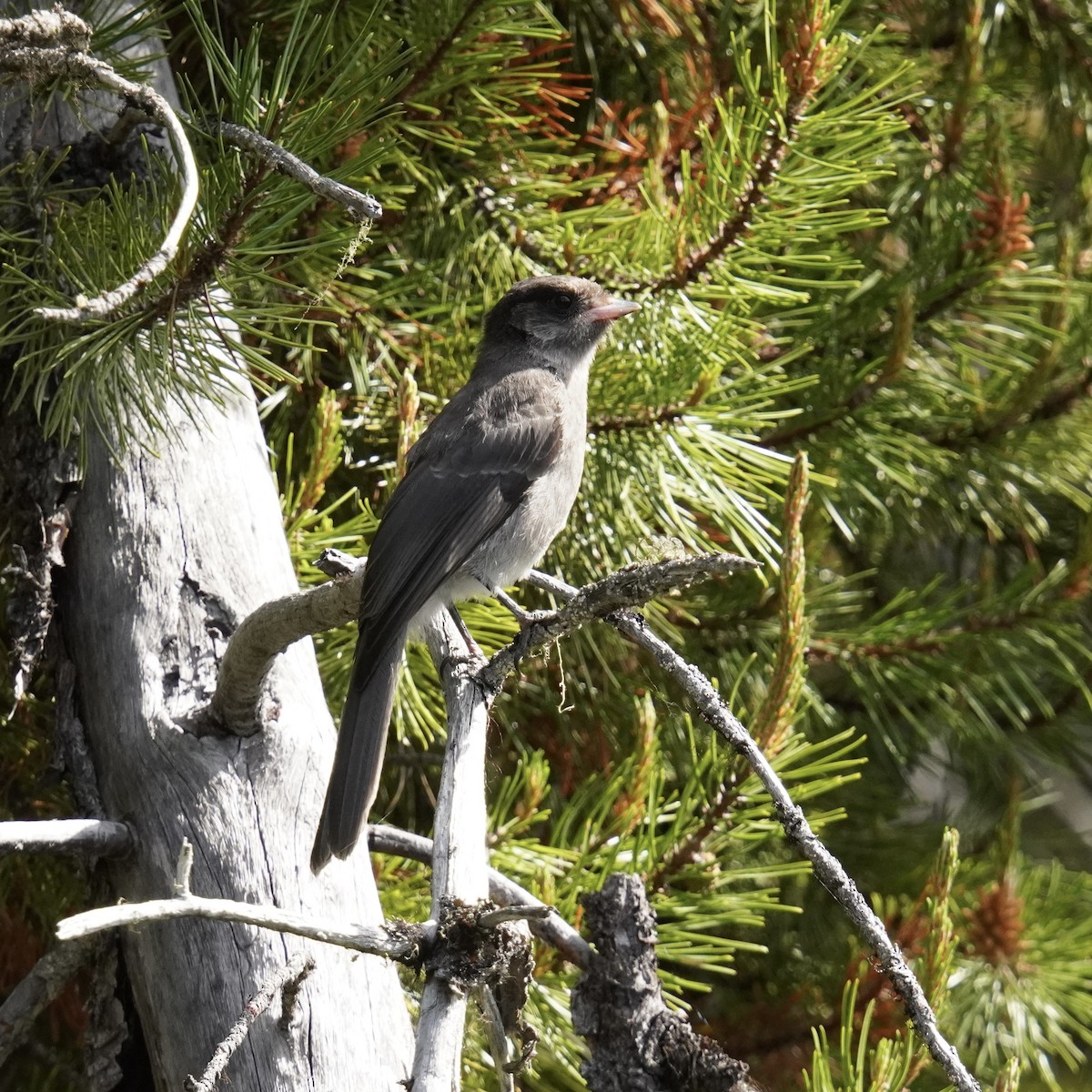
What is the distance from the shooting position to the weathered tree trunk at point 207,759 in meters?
2.25

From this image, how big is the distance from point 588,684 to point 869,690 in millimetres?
878

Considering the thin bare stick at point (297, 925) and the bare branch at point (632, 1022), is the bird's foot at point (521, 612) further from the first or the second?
the thin bare stick at point (297, 925)

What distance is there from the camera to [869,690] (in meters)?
3.85

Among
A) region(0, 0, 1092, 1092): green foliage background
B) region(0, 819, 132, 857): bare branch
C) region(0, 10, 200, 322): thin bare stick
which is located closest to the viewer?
region(0, 10, 200, 322): thin bare stick

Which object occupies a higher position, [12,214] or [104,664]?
[12,214]

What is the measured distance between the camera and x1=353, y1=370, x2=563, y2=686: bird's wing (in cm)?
281

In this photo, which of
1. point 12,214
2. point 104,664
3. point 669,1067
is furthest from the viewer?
point 12,214

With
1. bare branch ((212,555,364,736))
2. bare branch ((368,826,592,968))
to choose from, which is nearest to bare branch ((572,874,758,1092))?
bare branch ((368,826,592,968))

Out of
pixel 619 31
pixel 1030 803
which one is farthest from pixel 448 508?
pixel 1030 803

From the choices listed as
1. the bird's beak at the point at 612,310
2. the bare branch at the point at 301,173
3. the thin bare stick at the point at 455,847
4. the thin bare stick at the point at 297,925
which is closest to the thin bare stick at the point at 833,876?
the thin bare stick at the point at 455,847

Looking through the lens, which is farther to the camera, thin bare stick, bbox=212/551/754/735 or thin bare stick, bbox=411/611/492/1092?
thin bare stick, bbox=212/551/754/735

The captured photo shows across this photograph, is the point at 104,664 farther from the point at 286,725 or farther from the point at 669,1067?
→ the point at 669,1067

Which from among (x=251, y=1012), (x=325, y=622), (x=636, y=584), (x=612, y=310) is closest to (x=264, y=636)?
(x=325, y=622)

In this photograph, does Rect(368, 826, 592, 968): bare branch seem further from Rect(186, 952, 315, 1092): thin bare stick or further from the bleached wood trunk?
Rect(186, 952, 315, 1092): thin bare stick
